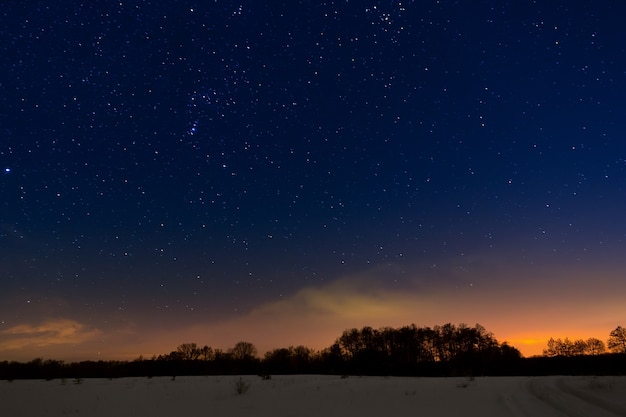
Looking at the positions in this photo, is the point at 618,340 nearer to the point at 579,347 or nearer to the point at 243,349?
the point at 579,347

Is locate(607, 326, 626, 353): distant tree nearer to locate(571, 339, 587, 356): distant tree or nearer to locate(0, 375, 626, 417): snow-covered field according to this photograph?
locate(571, 339, 587, 356): distant tree

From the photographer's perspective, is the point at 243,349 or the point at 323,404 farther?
the point at 243,349

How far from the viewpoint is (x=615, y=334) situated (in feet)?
331

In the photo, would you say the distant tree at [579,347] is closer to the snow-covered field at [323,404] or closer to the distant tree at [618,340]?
the distant tree at [618,340]

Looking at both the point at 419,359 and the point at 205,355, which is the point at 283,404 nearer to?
the point at 205,355

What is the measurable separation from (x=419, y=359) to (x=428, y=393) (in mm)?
86437

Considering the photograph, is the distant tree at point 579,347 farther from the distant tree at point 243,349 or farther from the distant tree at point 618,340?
the distant tree at point 243,349

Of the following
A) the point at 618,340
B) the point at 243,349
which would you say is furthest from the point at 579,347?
the point at 243,349

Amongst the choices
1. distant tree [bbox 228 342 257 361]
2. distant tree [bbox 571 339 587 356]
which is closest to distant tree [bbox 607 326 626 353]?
distant tree [bbox 571 339 587 356]

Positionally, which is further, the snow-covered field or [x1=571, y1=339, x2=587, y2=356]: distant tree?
[x1=571, y1=339, x2=587, y2=356]: distant tree

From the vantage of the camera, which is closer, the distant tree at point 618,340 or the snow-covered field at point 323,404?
the snow-covered field at point 323,404

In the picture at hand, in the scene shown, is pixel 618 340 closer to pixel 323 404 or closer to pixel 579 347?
pixel 579 347

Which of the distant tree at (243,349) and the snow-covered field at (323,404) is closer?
the snow-covered field at (323,404)

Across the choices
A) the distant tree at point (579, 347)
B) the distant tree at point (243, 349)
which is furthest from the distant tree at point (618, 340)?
the distant tree at point (243, 349)
